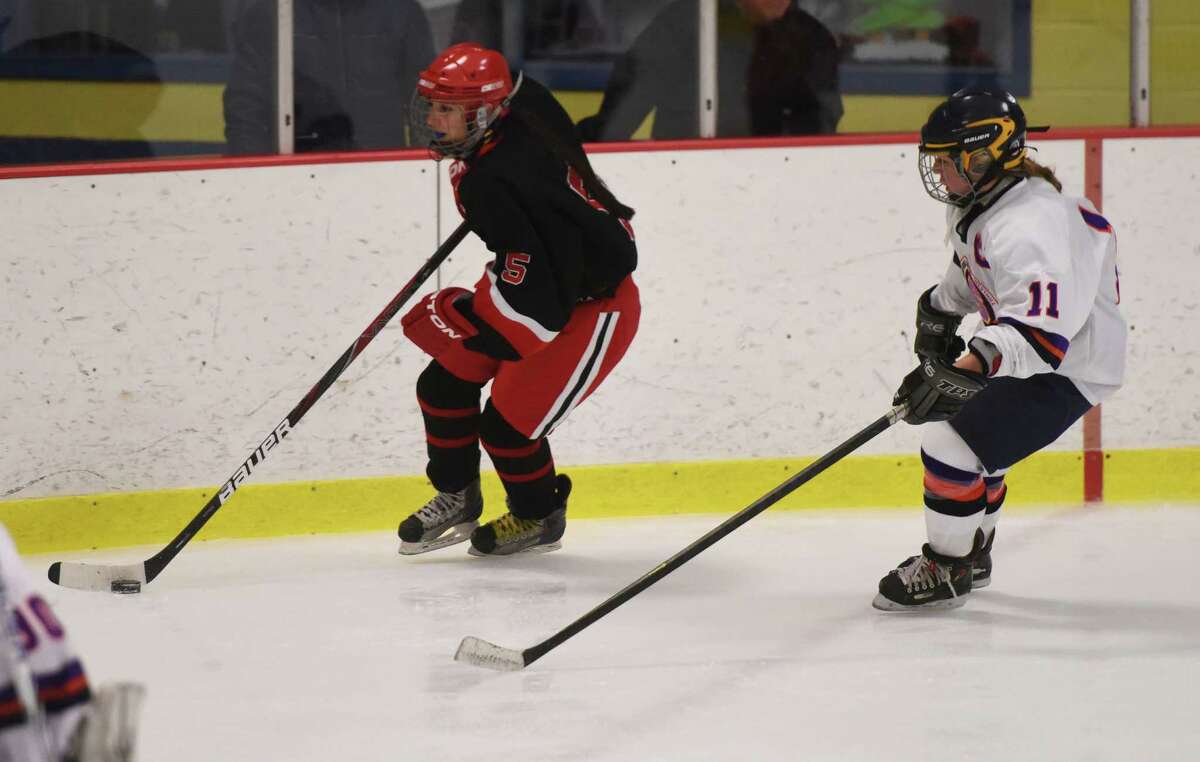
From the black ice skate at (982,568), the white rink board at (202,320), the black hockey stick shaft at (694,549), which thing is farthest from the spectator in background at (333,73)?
the black ice skate at (982,568)

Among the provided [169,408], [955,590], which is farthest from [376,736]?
[169,408]

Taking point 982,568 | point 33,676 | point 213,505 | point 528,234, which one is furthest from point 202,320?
point 33,676

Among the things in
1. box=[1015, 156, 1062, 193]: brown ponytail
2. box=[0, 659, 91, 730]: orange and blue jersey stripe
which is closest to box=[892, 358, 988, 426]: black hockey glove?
box=[1015, 156, 1062, 193]: brown ponytail

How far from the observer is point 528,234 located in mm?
3246

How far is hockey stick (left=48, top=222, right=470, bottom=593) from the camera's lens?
3441 millimetres

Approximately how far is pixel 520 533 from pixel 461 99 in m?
1.01

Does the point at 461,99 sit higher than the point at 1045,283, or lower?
higher

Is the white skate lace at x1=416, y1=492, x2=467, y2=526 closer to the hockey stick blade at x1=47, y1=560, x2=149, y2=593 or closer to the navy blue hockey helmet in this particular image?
the hockey stick blade at x1=47, y1=560, x2=149, y2=593

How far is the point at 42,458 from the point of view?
12.5 feet

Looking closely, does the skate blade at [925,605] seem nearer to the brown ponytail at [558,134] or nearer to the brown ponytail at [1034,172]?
the brown ponytail at [1034,172]

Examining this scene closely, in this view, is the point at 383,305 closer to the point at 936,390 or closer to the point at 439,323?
the point at 439,323

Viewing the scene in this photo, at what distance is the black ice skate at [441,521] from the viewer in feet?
12.2

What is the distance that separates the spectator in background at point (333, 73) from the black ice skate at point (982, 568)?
1.71 meters

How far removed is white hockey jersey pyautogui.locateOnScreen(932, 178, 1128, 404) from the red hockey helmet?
0.91 metres
